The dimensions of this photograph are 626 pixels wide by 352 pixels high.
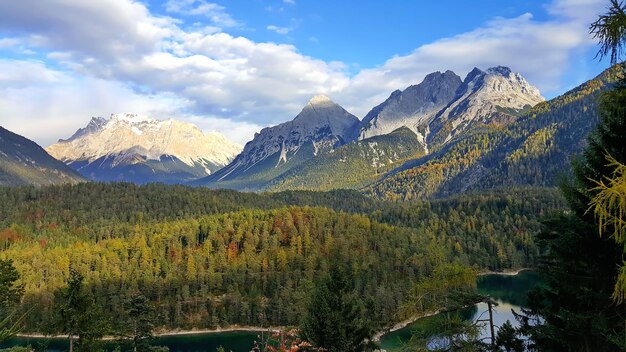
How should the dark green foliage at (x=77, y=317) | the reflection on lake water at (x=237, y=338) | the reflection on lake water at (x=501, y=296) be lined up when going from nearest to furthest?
the dark green foliage at (x=77, y=317), the reflection on lake water at (x=501, y=296), the reflection on lake water at (x=237, y=338)

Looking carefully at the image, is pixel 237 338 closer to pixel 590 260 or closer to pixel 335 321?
pixel 335 321

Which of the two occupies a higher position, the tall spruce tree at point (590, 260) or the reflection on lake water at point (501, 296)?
the tall spruce tree at point (590, 260)

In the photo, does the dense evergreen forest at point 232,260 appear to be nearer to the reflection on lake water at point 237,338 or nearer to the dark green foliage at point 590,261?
the reflection on lake water at point 237,338

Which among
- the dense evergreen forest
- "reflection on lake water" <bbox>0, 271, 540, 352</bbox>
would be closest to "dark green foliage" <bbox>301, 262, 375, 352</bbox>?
the dense evergreen forest

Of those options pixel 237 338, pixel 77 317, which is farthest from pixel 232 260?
pixel 77 317

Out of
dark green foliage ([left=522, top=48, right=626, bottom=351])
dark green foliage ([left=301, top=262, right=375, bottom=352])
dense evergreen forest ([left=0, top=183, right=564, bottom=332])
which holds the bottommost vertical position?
A: dense evergreen forest ([left=0, top=183, right=564, bottom=332])

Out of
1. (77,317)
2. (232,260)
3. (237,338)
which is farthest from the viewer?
(232,260)

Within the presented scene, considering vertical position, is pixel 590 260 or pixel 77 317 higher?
pixel 590 260

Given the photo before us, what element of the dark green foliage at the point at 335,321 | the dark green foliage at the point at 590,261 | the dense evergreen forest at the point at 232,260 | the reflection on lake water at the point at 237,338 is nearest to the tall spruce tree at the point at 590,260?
the dark green foliage at the point at 590,261

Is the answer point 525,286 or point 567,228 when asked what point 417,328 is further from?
point 525,286

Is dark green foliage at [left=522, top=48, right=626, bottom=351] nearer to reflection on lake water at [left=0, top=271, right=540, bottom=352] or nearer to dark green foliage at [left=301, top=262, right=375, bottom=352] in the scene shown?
dark green foliage at [left=301, top=262, right=375, bottom=352]

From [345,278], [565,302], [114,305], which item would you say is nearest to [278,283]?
[114,305]
